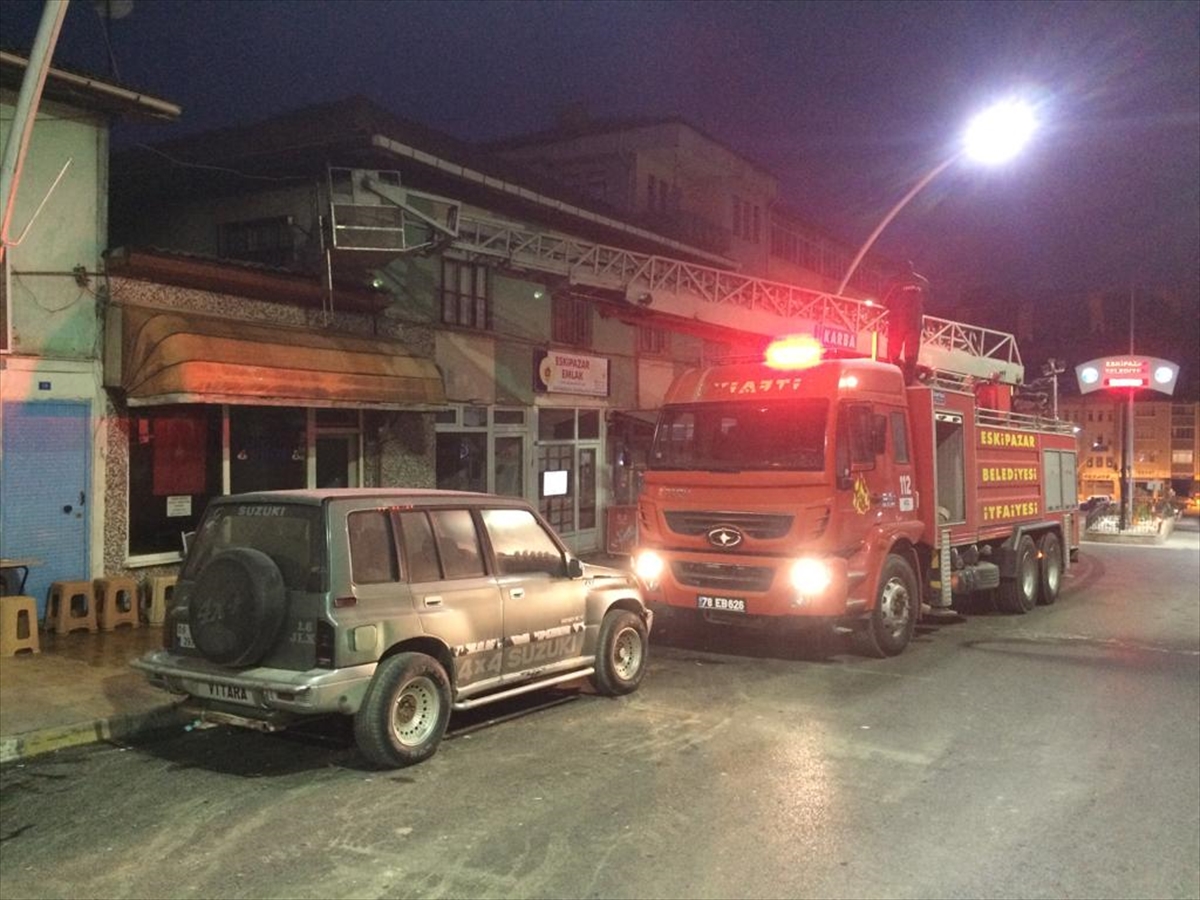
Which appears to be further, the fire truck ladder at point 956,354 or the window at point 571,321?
the fire truck ladder at point 956,354

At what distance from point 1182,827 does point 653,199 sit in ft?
82.1

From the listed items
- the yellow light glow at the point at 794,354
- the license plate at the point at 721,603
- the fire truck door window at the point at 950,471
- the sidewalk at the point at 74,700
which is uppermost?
the yellow light glow at the point at 794,354

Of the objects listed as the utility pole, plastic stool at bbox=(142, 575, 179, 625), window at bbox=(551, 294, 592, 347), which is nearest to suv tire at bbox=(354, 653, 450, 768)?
plastic stool at bbox=(142, 575, 179, 625)

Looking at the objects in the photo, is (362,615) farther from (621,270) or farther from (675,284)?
(675,284)

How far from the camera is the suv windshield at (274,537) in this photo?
590 centimetres

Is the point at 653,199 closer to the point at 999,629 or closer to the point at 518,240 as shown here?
the point at 518,240

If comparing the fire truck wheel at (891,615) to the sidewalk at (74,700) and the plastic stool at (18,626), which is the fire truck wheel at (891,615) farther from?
the plastic stool at (18,626)

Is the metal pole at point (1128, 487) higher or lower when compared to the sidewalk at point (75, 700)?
higher

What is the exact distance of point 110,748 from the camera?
6828 millimetres

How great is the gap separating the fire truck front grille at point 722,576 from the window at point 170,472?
20.8ft

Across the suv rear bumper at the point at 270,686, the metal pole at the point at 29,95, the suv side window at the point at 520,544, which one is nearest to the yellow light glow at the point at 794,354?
the suv side window at the point at 520,544

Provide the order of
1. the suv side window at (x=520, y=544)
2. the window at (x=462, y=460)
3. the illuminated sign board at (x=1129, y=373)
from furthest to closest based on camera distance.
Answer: the illuminated sign board at (x=1129, y=373) → the window at (x=462, y=460) → the suv side window at (x=520, y=544)

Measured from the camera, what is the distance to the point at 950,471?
11.3 meters

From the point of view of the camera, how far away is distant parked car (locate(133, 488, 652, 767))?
5.78 metres
